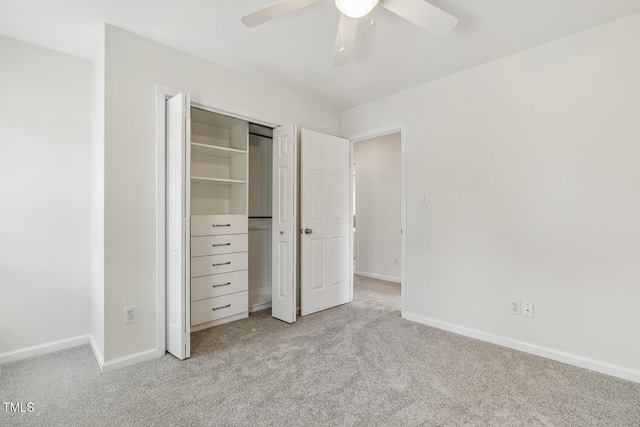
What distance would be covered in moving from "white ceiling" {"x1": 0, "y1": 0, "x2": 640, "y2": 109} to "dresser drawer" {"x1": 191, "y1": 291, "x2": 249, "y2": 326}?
2.25 metres

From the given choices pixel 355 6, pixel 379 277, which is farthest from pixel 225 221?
pixel 379 277

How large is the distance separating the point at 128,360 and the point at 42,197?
1.48 m

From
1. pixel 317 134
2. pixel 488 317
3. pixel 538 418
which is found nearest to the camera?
pixel 538 418

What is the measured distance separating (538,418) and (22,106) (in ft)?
13.3

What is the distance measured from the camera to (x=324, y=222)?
11.5 feet

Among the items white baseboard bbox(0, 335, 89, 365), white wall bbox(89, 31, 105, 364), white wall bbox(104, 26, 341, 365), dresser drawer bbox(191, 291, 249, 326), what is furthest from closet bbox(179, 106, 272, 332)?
white baseboard bbox(0, 335, 89, 365)

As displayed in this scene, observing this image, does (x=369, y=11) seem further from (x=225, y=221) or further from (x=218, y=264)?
(x=218, y=264)

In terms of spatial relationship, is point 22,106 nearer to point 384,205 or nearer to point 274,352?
point 274,352

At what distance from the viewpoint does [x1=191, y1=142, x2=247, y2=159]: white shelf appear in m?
2.89

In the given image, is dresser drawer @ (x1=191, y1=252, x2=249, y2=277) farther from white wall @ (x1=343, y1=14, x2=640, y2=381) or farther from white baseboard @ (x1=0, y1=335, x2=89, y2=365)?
white wall @ (x1=343, y1=14, x2=640, y2=381)

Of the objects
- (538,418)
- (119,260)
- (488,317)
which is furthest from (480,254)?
(119,260)

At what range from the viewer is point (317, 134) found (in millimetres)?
3434

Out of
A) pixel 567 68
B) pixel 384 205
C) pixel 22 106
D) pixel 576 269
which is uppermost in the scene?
pixel 567 68

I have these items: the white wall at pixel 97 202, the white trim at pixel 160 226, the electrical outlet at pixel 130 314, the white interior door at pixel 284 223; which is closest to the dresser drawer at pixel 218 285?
the white interior door at pixel 284 223
